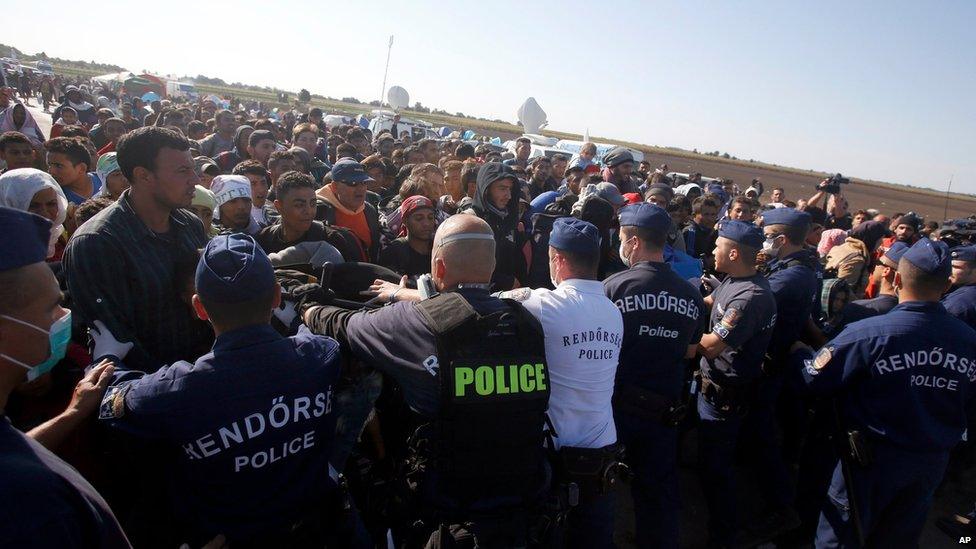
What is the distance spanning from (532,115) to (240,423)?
1308 inches

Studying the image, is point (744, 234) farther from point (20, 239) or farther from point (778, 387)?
point (20, 239)

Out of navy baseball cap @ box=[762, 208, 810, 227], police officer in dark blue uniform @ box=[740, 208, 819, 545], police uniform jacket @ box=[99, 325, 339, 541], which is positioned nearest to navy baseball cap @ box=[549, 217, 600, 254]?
police uniform jacket @ box=[99, 325, 339, 541]

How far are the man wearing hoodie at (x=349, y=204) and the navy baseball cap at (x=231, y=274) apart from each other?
2633 millimetres

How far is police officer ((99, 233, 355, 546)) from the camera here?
1.73m

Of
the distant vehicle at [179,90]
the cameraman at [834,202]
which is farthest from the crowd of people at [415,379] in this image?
the distant vehicle at [179,90]

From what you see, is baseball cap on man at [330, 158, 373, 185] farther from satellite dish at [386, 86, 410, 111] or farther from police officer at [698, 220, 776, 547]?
satellite dish at [386, 86, 410, 111]

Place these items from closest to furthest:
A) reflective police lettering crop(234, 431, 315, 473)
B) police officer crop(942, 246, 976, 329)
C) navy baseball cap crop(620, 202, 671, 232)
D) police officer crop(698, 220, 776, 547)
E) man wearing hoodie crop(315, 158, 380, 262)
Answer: reflective police lettering crop(234, 431, 315, 473) → navy baseball cap crop(620, 202, 671, 232) → police officer crop(698, 220, 776, 547) → police officer crop(942, 246, 976, 329) → man wearing hoodie crop(315, 158, 380, 262)

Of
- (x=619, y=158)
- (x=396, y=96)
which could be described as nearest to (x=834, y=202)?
(x=619, y=158)

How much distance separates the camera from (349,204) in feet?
15.5

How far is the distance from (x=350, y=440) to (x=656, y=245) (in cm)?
225

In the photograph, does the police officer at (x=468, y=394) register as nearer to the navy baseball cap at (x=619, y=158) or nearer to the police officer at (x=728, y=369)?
the police officer at (x=728, y=369)

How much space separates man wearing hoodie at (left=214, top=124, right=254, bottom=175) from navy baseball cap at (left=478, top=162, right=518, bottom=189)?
13.6 feet

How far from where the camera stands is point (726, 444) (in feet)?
12.3

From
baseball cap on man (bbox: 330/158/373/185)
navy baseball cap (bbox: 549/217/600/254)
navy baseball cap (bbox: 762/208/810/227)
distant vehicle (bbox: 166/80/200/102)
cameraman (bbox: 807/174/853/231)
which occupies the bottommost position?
navy baseball cap (bbox: 549/217/600/254)
